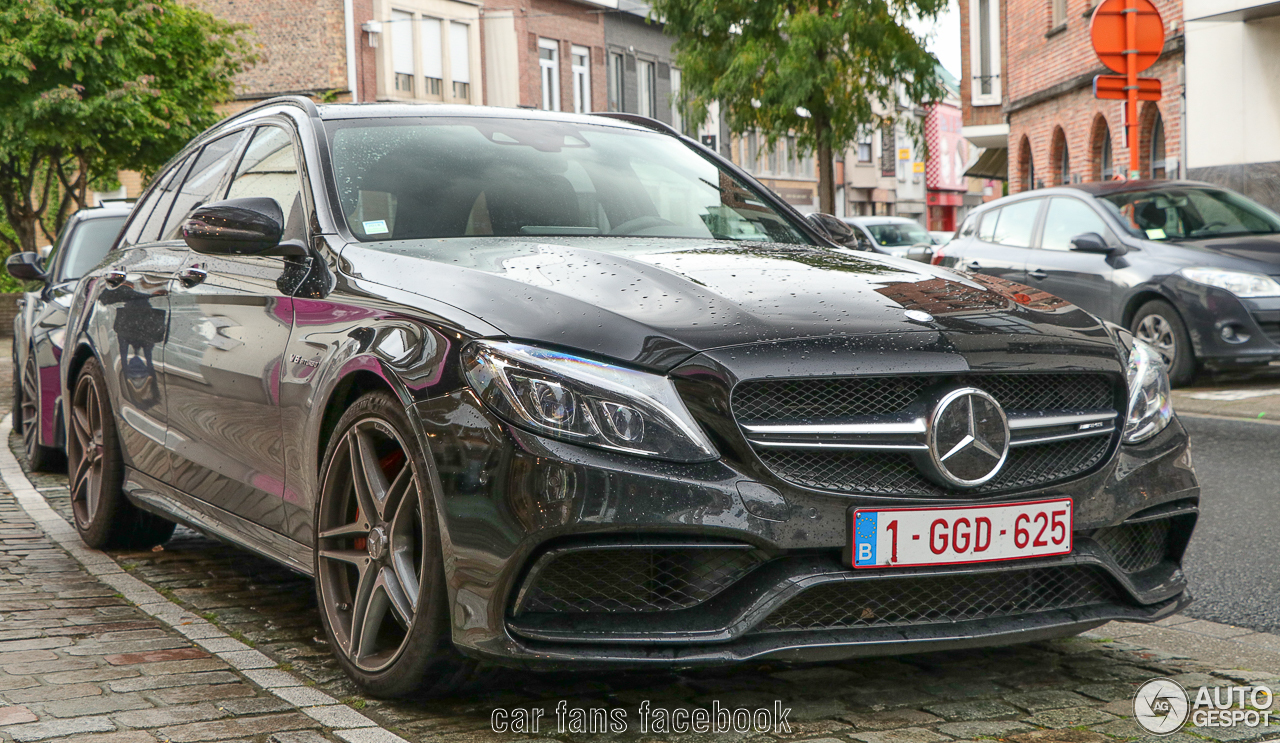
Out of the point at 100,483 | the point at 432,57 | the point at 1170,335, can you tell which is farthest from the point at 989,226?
the point at 432,57

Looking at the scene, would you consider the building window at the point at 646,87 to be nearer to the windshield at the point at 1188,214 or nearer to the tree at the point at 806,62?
the tree at the point at 806,62

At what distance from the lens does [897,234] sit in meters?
30.1

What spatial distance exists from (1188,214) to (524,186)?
8787mm

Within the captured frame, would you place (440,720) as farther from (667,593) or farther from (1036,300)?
(1036,300)

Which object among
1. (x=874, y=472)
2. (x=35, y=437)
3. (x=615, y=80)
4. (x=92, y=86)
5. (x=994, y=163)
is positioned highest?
(x=615, y=80)

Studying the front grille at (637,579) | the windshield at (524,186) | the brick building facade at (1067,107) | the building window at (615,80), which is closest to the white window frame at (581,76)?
the building window at (615,80)

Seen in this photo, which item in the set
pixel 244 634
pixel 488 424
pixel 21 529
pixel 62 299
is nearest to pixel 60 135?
pixel 62 299

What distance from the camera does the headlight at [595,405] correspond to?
10.3 feet

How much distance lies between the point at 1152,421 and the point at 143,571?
3665 mm

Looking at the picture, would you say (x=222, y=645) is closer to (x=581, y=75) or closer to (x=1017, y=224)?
(x=1017, y=224)

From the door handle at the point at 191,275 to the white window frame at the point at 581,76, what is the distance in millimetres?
41749

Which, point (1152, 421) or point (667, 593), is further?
point (1152, 421)

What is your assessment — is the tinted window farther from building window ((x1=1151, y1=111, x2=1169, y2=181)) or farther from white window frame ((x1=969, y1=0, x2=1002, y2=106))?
white window frame ((x1=969, y1=0, x2=1002, y2=106))

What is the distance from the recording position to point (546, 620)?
317cm
